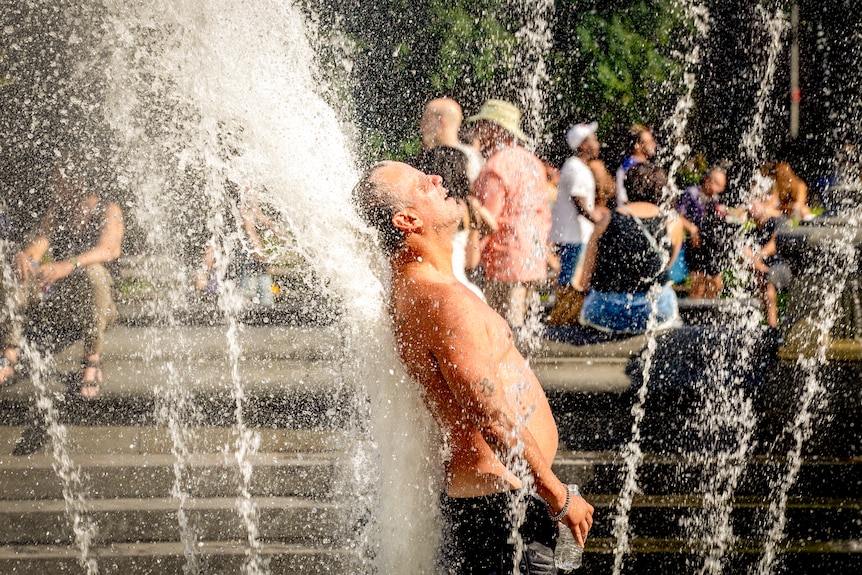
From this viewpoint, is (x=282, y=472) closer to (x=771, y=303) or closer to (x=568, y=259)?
(x=568, y=259)

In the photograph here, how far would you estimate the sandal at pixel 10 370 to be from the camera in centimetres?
409

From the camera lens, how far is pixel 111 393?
398 cm

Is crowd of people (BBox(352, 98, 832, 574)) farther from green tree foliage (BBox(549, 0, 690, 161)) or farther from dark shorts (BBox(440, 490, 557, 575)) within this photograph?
green tree foliage (BBox(549, 0, 690, 161))

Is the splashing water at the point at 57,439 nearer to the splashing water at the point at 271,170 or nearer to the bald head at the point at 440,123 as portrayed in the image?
the splashing water at the point at 271,170

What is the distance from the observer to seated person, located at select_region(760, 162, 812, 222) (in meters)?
6.77

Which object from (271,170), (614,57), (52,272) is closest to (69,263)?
(52,272)

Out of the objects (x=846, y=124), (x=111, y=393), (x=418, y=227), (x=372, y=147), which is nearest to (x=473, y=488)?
(x=418, y=227)

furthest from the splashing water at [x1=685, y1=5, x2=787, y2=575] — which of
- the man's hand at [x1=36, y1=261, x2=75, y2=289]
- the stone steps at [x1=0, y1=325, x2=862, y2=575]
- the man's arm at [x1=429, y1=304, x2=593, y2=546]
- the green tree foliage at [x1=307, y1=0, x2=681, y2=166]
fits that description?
the green tree foliage at [x1=307, y1=0, x2=681, y2=166]

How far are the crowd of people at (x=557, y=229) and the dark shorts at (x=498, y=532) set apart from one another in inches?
63.6

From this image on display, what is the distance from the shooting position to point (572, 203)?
18.0 ft

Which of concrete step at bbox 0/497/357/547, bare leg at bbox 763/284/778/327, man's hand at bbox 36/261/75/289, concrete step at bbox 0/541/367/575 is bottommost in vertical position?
concrete step at bbox 0/541/367/575

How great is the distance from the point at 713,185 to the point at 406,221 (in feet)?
17.2

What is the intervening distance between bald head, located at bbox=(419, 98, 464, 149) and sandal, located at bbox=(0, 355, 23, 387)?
247 cm

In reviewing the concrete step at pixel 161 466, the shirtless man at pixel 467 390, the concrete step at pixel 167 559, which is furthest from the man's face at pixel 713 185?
the shirtless man at pixel 467 390
